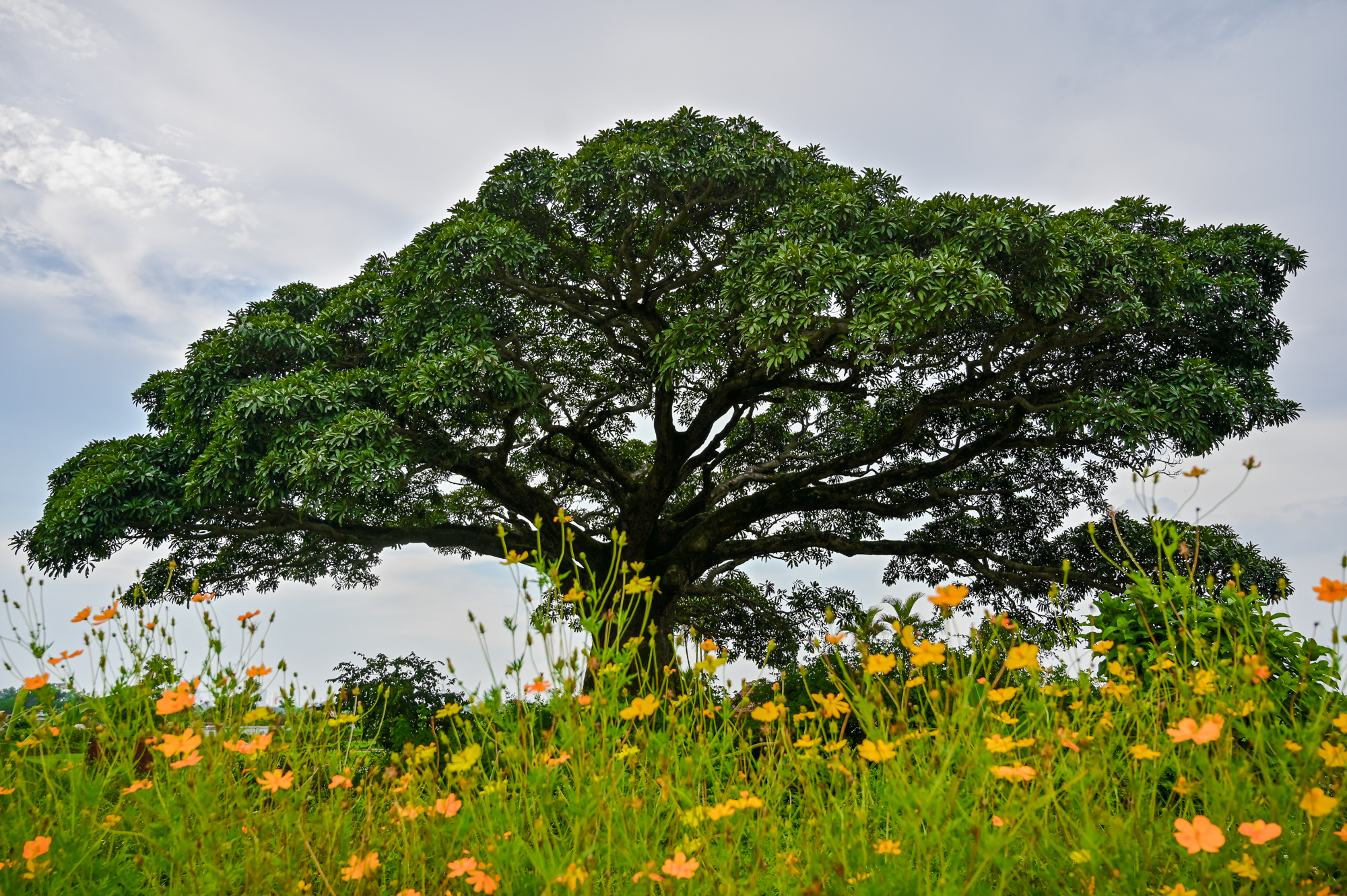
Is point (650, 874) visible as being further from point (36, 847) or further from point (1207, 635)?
point (1207, 635)

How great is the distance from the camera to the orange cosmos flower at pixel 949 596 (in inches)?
83.4

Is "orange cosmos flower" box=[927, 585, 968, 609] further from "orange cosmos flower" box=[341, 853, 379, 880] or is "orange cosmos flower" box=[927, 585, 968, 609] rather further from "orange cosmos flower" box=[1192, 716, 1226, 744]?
"orange cosmos flower" box=[341, 853, 379, 880]

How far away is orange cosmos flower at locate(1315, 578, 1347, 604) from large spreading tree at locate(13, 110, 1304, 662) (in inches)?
187

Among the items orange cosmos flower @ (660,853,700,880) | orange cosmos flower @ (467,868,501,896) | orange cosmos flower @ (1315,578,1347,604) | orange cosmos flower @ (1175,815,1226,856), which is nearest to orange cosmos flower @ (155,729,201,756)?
orange cosmos flower @ (467,868,501,896)

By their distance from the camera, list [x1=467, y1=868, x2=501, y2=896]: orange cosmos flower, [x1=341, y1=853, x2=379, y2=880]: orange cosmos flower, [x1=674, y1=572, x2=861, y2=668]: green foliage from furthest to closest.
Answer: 1. [x1=674, y1=572, x2=861, y2=668]: green foliage
2. [x1=341, y1=853, x2=379, y2=880]: orange cosmos flower
3. [x1=467, y1=868, x2=501, y2=896]: orange cosmos flower

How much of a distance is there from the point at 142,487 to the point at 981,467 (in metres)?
10.0

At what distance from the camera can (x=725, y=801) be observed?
2.32 metres

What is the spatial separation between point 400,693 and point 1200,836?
6.67 m

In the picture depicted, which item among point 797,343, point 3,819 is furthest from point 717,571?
point 3,819

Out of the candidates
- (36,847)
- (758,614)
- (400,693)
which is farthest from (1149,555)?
(36,847)

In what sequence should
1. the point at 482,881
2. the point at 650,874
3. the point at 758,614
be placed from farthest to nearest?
the point at 758,614
the point at 482,881
the point at 650,874

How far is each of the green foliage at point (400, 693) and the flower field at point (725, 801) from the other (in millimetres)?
3326

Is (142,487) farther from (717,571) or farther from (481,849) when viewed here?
(481,849)

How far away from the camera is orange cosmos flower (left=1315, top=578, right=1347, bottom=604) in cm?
199
